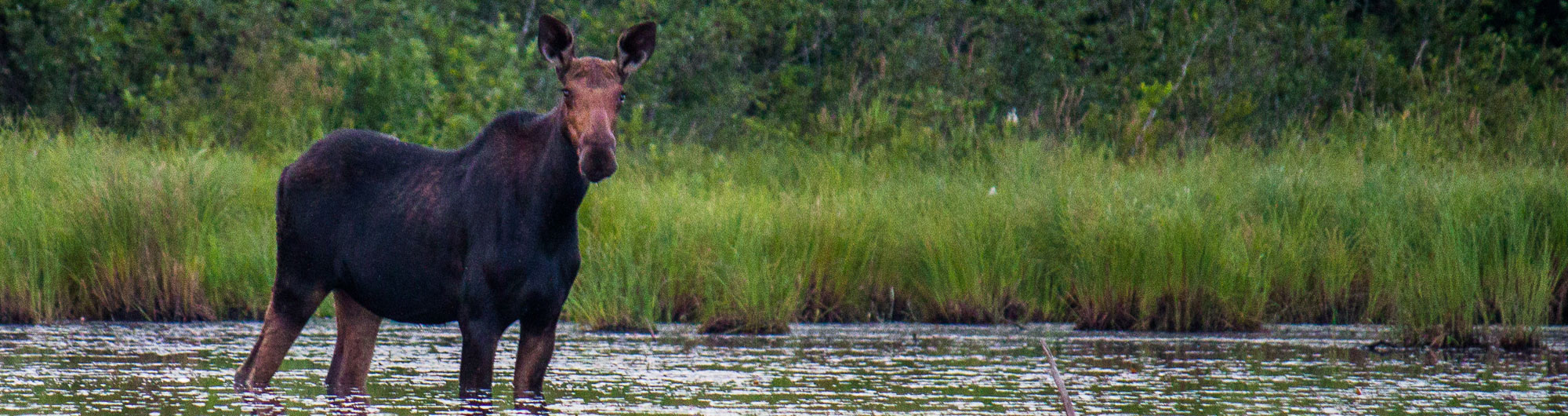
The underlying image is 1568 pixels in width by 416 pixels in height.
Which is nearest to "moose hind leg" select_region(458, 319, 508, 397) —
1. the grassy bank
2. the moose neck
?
the moose neck

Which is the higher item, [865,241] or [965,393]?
[865,241]

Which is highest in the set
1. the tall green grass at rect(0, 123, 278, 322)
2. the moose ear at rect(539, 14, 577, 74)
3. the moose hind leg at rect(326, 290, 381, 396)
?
the moose ear at rect(539, 14, 577, 74)

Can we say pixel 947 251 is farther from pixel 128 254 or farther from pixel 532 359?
pixel 532 359

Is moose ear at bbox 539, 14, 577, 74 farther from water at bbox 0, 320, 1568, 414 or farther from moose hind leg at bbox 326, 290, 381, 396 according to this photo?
moose hind leg at bbox 326, 290, 381, 396

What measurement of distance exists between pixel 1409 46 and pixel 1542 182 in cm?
1008

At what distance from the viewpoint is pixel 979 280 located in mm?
10516

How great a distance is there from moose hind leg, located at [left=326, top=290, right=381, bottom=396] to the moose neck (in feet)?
2.94

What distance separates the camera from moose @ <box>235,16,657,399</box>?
19.3ft

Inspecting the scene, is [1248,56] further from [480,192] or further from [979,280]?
[480,192]

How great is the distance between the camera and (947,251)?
1061cm

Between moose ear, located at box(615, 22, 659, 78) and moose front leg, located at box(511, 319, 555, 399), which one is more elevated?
moose ear, located at box(615, 22, 659, 78)

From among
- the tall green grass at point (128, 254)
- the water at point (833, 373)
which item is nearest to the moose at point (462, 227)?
the water at point (833, 373)

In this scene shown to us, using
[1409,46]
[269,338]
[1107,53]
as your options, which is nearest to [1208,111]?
[1107,53]

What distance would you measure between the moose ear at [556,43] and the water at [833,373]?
1.15 metres
